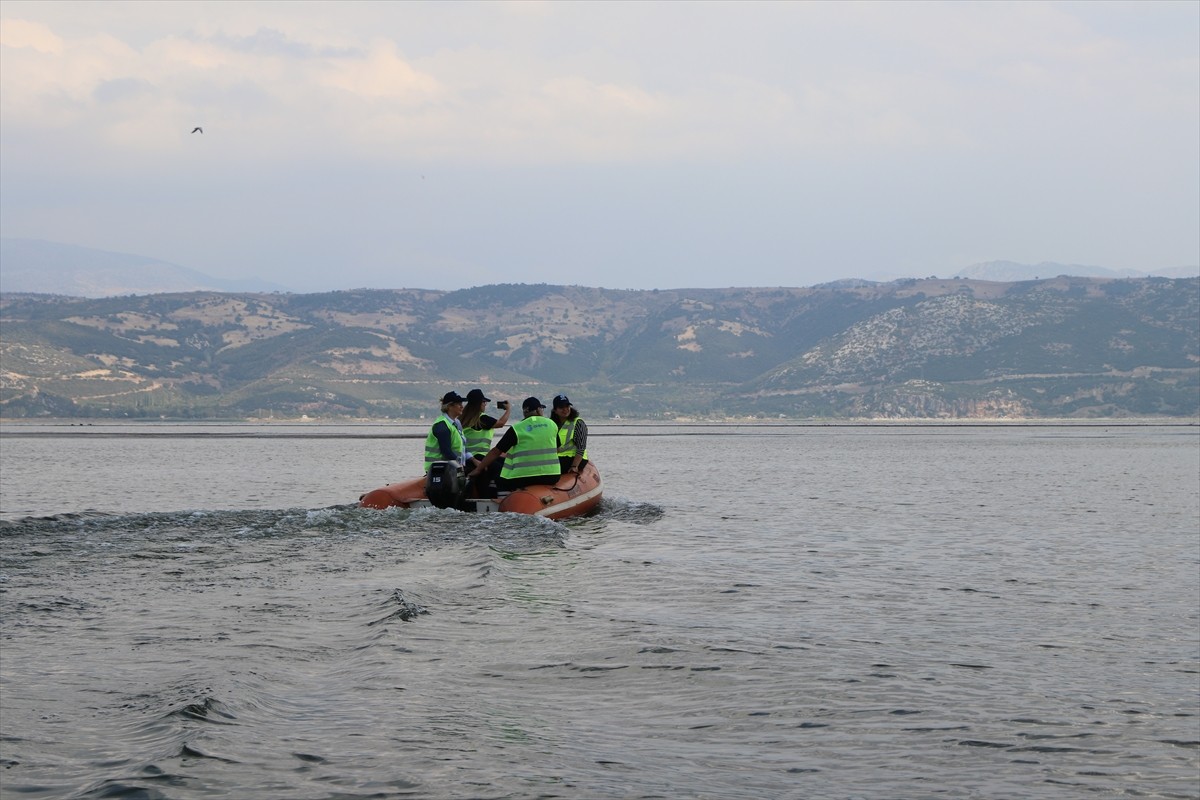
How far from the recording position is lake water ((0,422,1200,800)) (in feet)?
32.8

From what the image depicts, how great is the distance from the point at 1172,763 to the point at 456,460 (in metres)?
19.4

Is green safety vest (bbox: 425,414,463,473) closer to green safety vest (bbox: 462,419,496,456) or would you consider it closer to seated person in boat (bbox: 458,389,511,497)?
seated person in boat (bbox: 458,389,511,497)

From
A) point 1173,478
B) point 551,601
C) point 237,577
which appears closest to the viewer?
point 551,601

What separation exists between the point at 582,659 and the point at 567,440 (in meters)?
16.8

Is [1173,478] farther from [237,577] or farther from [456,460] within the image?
[237,577]

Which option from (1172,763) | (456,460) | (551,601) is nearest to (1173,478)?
(456,460)

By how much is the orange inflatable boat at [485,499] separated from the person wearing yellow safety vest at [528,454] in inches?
10.5

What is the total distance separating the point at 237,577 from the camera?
66.3 feet

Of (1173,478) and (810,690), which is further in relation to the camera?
(1173,478)

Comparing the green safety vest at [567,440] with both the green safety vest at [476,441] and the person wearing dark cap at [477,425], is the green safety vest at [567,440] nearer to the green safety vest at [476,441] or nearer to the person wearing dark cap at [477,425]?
the person wearing dark cap at [477,425]

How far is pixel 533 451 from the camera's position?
93.9 feet

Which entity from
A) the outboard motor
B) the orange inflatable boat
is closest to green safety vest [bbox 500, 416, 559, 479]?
the orange inflatable boat

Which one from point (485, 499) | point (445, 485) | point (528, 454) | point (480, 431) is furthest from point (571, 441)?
point (445, 485)

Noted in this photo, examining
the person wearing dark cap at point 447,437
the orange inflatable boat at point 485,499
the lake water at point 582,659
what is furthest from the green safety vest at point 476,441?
the lake water at point 582,659
